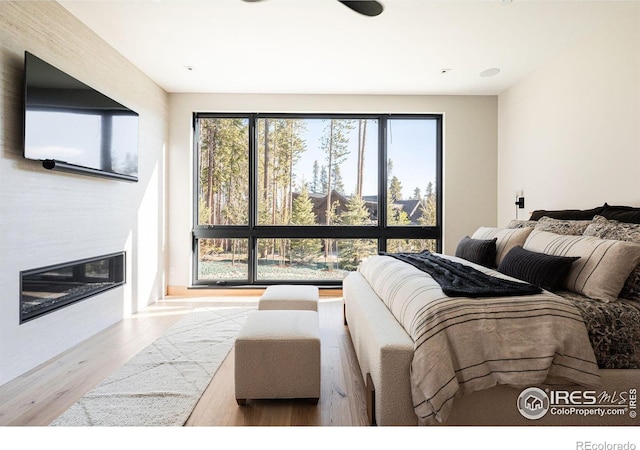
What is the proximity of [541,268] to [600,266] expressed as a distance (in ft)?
0.94

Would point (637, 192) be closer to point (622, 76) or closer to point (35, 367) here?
point (622, 76)

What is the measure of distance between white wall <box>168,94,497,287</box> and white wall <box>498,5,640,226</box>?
1.37 ft

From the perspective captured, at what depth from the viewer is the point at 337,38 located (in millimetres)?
3342

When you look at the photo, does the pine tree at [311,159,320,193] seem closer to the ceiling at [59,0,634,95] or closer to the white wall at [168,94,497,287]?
the white wall at [168,94,497,287]

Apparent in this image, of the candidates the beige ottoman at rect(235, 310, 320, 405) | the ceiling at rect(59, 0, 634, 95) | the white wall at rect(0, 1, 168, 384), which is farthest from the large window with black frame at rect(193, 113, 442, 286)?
the beige ottoman at rect(235, 310, 320, 405)

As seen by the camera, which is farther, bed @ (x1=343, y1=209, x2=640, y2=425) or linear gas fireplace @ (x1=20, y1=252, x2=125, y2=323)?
linear gas fireplace @ (x1=20, y1=252, x2=125, y2=323)

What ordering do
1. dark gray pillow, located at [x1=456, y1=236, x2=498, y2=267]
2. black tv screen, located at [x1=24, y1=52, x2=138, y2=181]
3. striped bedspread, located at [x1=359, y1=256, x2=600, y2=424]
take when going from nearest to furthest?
striped bedspread, located at [x1=359, y1=256, x2=600, y2=424]
black tv screen, located at [x1=24, y1=52, x2=138, y2=181]
dark gray pillow, located at [x1=456, y1=236, x2=498, y2=267]

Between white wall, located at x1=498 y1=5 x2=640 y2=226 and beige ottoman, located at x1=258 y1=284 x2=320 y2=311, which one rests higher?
white wall, located at x1=498 y1=5 x2=640 y2=226

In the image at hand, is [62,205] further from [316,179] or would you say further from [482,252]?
[482,252]

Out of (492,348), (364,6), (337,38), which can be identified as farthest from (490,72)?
(492,348)

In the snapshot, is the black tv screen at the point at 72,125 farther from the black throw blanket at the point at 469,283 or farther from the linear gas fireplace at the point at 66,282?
the black throw blanket at the point at 469,283

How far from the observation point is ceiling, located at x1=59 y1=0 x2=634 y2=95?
287 cm

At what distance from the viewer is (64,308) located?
2955 mm

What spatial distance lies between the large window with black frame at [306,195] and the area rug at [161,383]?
1723 millimetres
